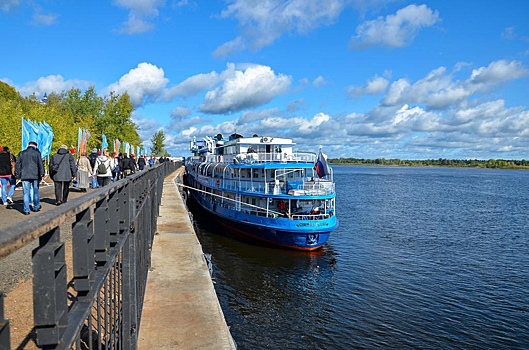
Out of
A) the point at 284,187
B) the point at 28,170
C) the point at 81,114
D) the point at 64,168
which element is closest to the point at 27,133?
the point at 64,168

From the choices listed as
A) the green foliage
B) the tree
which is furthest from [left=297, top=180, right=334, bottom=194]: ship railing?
the tree

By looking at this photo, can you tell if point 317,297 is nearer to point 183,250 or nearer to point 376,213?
point 183,250

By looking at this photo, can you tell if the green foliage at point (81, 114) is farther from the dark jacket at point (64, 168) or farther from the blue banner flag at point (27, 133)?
the dark jacket at point (64, 168)

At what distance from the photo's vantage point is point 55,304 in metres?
1.54

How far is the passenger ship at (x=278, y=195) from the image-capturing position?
24.0 metres

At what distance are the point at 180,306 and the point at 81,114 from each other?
221 ft

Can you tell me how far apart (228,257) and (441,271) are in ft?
38.7

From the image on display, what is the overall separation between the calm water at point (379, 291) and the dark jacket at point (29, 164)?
8.17m

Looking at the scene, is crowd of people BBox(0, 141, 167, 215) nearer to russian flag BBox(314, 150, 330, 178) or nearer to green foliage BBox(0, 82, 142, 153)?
russian flag BBox(314, 150, 330, 178)

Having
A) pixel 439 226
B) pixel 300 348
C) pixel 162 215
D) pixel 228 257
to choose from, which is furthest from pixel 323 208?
pixel 439 226

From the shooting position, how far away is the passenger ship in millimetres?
24000

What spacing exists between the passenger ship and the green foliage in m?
21.3

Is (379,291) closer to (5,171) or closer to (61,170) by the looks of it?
(61,170)

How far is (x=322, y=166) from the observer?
23922 mm
